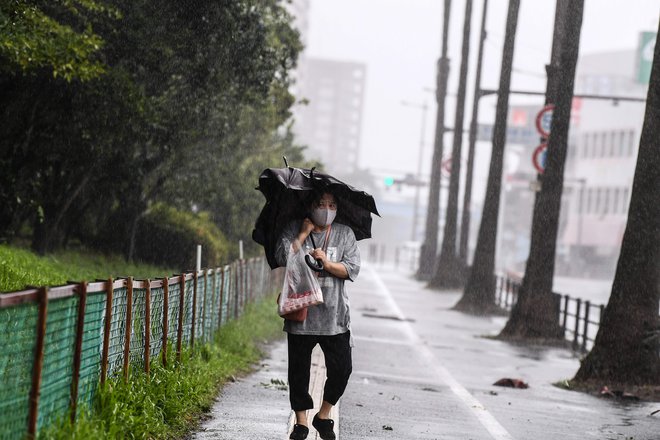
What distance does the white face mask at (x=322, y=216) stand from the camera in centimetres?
865

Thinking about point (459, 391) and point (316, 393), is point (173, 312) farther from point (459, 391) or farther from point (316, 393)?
point (459, 391)

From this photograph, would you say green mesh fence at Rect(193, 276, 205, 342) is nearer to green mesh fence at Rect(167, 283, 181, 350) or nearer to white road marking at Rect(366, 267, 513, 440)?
green mesh fence at Rect(167, 283, 181, 350)

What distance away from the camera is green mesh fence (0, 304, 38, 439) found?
6.61 meters

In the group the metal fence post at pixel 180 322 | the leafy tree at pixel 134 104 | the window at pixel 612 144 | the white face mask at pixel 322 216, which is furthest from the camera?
the window at pixel 612 144

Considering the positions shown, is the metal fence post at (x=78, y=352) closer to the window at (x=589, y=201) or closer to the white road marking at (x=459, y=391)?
the white road marking at (x=459, y=391)

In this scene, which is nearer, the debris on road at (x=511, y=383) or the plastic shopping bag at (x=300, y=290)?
the plastic shopping bag at (x=300, y=290)

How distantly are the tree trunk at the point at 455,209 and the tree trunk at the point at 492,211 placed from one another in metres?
11.8

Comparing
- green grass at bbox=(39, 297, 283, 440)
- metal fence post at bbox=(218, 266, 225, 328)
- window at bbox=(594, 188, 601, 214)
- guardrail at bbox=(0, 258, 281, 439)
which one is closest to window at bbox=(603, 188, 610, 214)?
window at bbox=(594, 188, 601, 214)

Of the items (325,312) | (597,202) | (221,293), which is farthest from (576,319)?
(597,202)

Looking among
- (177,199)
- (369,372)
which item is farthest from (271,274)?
(369,372)

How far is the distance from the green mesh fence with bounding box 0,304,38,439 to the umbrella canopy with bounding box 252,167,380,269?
2071 mm

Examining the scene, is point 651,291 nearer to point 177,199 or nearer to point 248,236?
point 177,199

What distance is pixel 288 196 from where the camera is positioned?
28.5 feet

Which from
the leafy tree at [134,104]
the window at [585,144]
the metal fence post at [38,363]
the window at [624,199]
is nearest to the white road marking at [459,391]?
the metal fence post at [38,363]
